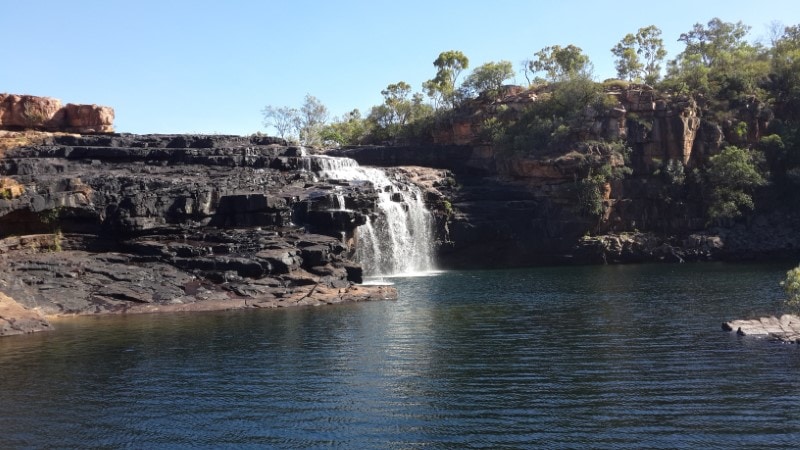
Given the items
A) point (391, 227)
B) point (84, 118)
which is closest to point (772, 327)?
point (391, 227)

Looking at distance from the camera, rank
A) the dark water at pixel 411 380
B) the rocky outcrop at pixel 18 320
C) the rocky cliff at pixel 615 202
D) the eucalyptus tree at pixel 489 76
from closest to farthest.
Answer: the dark water at pixel 411 380 → the rocky outcrop at pixel 18 320 → the rocky cliff at pixel 615 202 → the eucalyptus tree at pixel 489 76

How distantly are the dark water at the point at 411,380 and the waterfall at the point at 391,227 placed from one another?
22172mm

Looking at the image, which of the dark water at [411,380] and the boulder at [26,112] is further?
the boulder at [26,112]

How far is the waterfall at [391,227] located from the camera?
59875 millimetres

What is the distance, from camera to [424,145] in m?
79.2

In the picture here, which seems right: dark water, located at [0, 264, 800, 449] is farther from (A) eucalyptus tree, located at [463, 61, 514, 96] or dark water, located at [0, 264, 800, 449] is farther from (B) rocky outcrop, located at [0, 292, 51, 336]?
(A) eucalyptus tree, located at [463, 61, 514, 96]

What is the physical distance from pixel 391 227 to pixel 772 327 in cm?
3829

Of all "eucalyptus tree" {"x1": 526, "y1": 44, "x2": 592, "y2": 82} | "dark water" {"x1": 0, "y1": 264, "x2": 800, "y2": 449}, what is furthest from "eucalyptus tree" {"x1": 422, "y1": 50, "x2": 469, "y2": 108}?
"dark water" {"x1": 0, "y1": 264, "x2": 800, "y2": 449}

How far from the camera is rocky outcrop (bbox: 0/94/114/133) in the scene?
2650 inches

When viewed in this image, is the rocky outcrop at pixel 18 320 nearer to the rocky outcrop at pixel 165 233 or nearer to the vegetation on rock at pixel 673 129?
the rocky outcrop at pixel 165 233

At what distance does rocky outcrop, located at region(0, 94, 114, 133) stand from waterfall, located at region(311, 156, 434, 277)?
79.2 ft

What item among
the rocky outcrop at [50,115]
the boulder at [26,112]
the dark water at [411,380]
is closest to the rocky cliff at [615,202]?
the dark water at [411,380]

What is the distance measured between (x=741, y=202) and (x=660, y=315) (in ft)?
137

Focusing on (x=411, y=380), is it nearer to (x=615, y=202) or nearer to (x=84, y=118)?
(x=615, y=202)
